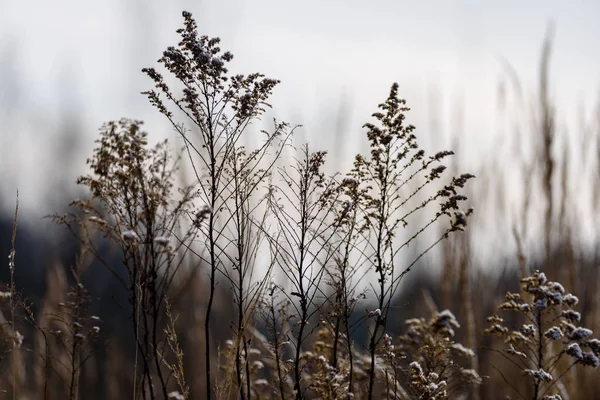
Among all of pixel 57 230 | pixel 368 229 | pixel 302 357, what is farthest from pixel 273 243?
pixel 57 230

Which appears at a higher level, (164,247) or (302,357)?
(164,247)

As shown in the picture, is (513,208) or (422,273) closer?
(513,208)

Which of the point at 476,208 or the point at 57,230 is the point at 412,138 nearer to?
the point at 476,208

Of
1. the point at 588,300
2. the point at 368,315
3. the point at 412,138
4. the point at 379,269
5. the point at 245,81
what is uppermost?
the point at 245,81

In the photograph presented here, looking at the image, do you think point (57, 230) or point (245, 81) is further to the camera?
point (57, 230)

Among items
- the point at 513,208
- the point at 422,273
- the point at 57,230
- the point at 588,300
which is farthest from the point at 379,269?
the point at 57,230

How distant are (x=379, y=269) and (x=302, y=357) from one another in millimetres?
694

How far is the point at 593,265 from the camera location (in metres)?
4.40

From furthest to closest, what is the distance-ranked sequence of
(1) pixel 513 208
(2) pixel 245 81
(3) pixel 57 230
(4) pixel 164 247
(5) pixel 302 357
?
1. (3) pixel 57 230
2. (1) pixel 513 208
3. (5) pixel 302 357
4. (2) pixel 245 81
5. (4) pixel 164 247

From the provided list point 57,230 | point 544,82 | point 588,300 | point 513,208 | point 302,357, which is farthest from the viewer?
point 57,230

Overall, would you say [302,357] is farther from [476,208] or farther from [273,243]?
[476,208]

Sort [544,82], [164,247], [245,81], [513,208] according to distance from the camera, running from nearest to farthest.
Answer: [164,247], [245,81], [544,82], [513,208]

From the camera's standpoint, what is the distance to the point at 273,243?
92.3 inches

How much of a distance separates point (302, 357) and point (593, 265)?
275 centimetres
